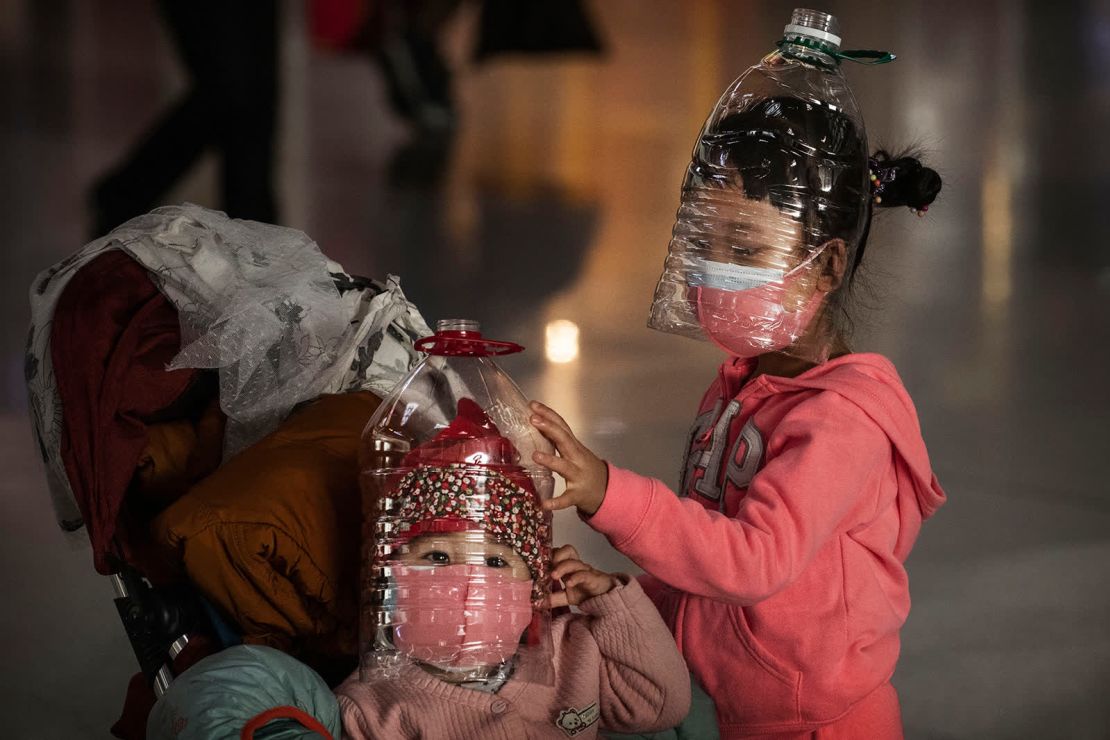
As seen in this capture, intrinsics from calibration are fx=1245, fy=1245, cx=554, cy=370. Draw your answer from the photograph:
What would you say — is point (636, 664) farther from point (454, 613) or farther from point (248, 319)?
point (248, 319)

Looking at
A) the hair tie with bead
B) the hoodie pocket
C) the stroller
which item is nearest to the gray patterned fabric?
the stroller

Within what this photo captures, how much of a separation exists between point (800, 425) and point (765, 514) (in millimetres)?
152

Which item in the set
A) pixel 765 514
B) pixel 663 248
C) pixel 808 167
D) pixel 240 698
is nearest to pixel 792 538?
pixel 765 514

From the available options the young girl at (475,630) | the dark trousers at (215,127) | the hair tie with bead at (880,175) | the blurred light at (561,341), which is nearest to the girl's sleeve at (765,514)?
the young girl at (475,630)

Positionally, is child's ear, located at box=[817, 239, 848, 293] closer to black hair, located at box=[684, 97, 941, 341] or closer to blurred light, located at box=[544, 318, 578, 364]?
black hair, located at box=[684, 97, 941, 341]

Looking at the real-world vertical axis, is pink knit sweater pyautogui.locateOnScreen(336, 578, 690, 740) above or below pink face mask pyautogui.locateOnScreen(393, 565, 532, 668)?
below

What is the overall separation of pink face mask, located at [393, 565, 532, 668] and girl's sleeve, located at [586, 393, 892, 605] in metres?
0.16

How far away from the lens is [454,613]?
1.55m

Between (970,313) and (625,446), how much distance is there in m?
2.07

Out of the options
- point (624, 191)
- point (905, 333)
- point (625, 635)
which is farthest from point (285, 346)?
point (624, 191)

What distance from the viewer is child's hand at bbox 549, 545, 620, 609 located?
Result: 1704mm

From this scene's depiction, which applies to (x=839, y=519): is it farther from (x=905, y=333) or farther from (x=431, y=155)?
(x=431, y=155)

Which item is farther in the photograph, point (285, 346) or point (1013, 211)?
point (1013, 211)

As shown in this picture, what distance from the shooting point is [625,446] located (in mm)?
4168
